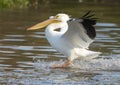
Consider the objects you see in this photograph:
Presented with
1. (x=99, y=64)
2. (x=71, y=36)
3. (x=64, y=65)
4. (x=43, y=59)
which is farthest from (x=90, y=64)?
(x=43, y=59)

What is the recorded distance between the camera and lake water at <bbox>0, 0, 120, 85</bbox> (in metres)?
9.88

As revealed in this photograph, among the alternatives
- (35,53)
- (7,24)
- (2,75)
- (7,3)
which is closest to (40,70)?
(2,75)

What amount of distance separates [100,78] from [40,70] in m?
1.39

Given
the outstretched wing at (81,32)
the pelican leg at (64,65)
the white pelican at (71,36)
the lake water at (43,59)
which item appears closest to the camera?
the lake water at (43,59)

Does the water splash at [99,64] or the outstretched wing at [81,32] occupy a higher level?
the outstretched wing at [81,32]

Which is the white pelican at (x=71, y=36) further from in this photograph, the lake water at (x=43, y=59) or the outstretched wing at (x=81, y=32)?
the lake water at (x=43, y=59)

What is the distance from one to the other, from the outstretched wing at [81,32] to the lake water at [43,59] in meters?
0.50

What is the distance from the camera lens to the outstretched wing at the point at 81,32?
10961 mm

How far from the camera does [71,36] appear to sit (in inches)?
453

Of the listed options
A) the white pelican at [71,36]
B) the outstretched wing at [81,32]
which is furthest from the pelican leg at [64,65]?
the outstretched wing at [81,32]

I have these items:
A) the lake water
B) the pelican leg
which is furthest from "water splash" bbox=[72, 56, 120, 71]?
the pelican leg

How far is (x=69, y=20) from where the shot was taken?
11.0 meters

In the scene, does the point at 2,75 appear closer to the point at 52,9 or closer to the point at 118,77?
the point at 118,77

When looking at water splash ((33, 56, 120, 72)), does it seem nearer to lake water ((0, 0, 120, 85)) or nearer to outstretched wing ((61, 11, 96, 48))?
lake water ((0, 0, 120, 85))
